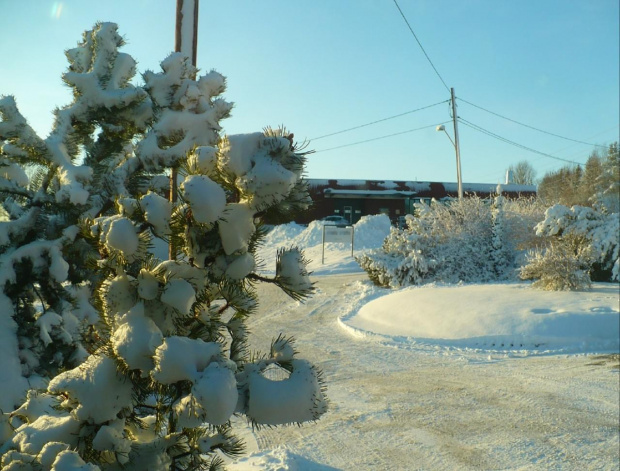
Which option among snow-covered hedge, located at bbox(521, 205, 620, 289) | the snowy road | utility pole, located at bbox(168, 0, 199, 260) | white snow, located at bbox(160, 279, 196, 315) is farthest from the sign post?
white snow, located at bbox(160, 279, 196, 315)

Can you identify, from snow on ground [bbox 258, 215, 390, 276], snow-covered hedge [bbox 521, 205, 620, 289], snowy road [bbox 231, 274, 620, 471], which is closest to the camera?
snowy road [bbox 231, 274, 620, 471]

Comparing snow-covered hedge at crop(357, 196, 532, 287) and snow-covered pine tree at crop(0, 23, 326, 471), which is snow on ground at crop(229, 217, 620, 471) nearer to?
snow-covered hedge at crop(357, 196, 532, 287)

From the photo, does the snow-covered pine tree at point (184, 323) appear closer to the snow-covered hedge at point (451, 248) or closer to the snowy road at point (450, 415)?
the snowy road at point (450, 415)

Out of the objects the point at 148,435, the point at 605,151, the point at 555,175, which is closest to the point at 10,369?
the point at 148,435

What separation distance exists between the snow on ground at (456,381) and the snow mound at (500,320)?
0.09 feet

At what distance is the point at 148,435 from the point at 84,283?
1.81m

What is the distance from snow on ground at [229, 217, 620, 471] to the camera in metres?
4.56

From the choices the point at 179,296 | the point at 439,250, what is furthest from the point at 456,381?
the point at 439,250

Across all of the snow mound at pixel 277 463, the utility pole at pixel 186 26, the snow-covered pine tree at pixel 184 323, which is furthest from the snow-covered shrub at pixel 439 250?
the snow-covered pine tree at pixel 184 323

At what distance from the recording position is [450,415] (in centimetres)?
558

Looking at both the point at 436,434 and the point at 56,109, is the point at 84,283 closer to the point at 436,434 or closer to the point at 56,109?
the point at 56,109

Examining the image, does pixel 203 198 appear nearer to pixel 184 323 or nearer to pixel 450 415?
pixel 184 323

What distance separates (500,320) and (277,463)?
6279 millimetres

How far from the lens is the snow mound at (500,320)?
866 cm
